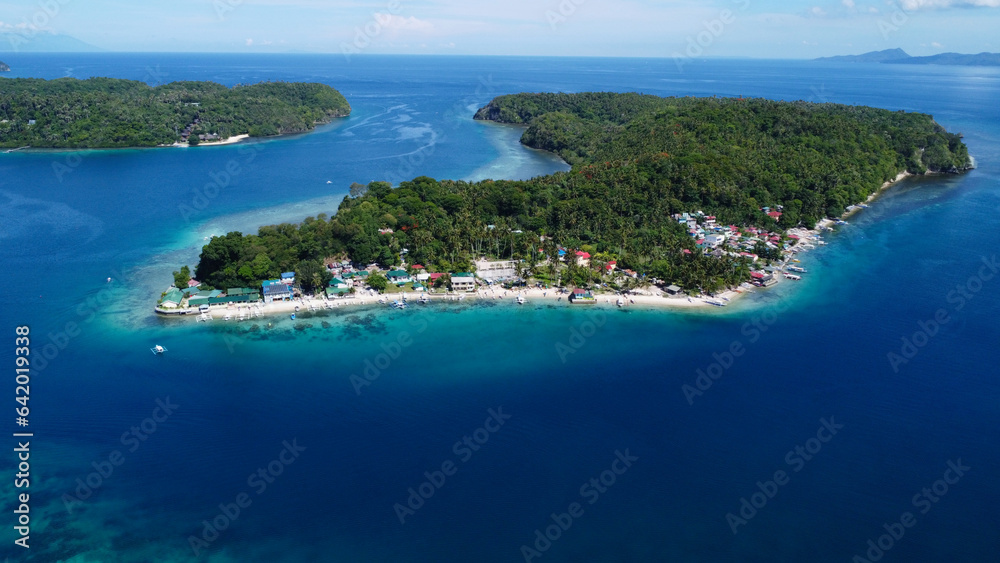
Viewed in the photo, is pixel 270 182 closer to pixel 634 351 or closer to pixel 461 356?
pixel 461 356

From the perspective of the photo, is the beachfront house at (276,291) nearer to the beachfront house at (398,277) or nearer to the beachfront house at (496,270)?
the beachfront house at (398,277)

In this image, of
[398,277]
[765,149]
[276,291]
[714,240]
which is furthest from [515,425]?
[765,149]

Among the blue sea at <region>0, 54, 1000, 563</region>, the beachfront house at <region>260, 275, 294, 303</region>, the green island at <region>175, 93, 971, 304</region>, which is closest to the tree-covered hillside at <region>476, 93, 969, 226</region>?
the green island at <region>175, 93, 971, 304</region>

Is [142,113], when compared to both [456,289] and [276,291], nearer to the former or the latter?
[276,291]

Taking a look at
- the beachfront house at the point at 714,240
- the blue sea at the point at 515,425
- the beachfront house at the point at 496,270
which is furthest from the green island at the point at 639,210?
the blue sea at the point at 515,425

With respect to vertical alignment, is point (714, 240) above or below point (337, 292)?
above
